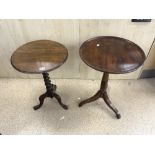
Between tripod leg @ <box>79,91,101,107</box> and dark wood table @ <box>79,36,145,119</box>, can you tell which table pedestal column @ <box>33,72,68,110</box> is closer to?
tripod leg @ <box>79,91,101,107</box>

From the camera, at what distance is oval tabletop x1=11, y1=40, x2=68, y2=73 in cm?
118

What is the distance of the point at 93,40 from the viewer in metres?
1.39

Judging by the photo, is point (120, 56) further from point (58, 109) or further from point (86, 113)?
point (58, 109)

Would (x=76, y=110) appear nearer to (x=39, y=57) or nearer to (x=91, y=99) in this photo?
(x=91, y=99)

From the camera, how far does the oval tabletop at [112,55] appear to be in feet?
3.76

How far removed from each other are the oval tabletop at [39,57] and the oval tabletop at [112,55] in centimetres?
20

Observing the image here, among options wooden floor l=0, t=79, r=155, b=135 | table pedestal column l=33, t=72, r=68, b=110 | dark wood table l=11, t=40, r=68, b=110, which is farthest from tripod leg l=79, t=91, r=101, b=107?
dark wood table l=11, t=40, r=68, b=110

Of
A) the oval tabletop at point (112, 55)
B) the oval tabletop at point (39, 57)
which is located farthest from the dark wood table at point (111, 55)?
the oval tabletop at point (39, 57)

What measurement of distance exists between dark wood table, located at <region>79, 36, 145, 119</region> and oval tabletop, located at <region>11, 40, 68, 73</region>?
7.7 inches

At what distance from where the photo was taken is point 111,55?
124 centimetres

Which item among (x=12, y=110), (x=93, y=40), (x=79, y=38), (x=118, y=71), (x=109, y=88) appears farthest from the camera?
(x=109, y=88)

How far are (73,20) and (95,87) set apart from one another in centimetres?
82

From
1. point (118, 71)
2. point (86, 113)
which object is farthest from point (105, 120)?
point (118, 71)

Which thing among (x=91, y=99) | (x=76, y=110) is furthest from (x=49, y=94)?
(x=91, y=99)
